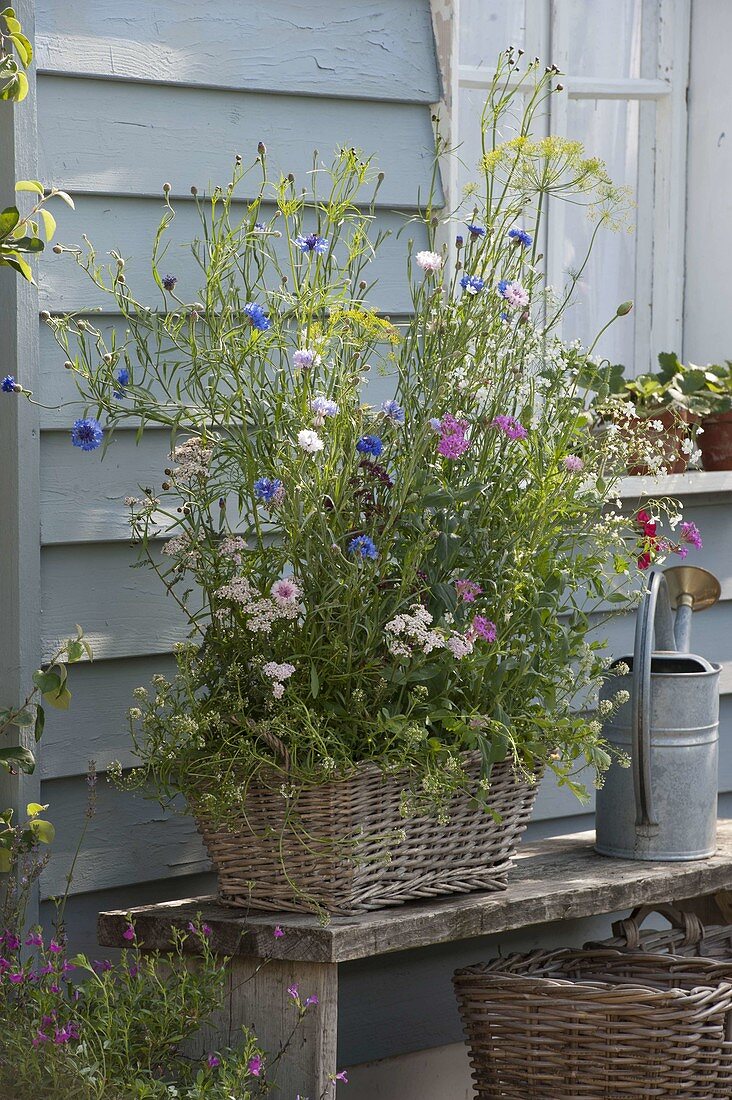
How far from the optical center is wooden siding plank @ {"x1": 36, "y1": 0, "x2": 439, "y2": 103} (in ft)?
6.33

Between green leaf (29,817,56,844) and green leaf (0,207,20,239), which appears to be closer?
green leaf (0,207,20,239)

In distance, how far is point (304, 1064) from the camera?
171 cm

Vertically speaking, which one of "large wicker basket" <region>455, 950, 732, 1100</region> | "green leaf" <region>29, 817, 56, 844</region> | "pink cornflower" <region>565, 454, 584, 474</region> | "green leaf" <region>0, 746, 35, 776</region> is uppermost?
"pink cornflower" <region>565, 454, 584, 474</region>

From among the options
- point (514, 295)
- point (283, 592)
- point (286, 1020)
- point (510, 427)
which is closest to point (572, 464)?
point (510, 427)

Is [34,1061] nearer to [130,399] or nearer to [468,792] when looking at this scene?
[468,792]

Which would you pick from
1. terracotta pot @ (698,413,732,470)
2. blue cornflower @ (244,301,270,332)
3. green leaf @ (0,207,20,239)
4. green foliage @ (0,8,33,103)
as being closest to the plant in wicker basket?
blue cornflower @ (244,301,270,332)

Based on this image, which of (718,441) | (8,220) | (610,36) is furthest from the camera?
(610,36)

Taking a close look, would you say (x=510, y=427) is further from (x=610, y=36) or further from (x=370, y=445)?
(x=610, y=36)

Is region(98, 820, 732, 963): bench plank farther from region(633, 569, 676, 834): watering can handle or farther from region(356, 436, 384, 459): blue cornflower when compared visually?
region(356, 436, 384, 459): blue cornflower

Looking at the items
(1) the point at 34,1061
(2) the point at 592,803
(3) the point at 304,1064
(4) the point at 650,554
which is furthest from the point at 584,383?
(1) the point at 34,1061

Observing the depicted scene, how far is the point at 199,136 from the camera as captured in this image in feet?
6.70

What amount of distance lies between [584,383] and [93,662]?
88cm

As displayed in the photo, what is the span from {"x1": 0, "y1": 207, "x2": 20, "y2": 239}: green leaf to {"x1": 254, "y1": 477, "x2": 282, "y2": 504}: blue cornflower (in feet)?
1.40

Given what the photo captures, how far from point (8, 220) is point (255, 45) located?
57 centimetres
